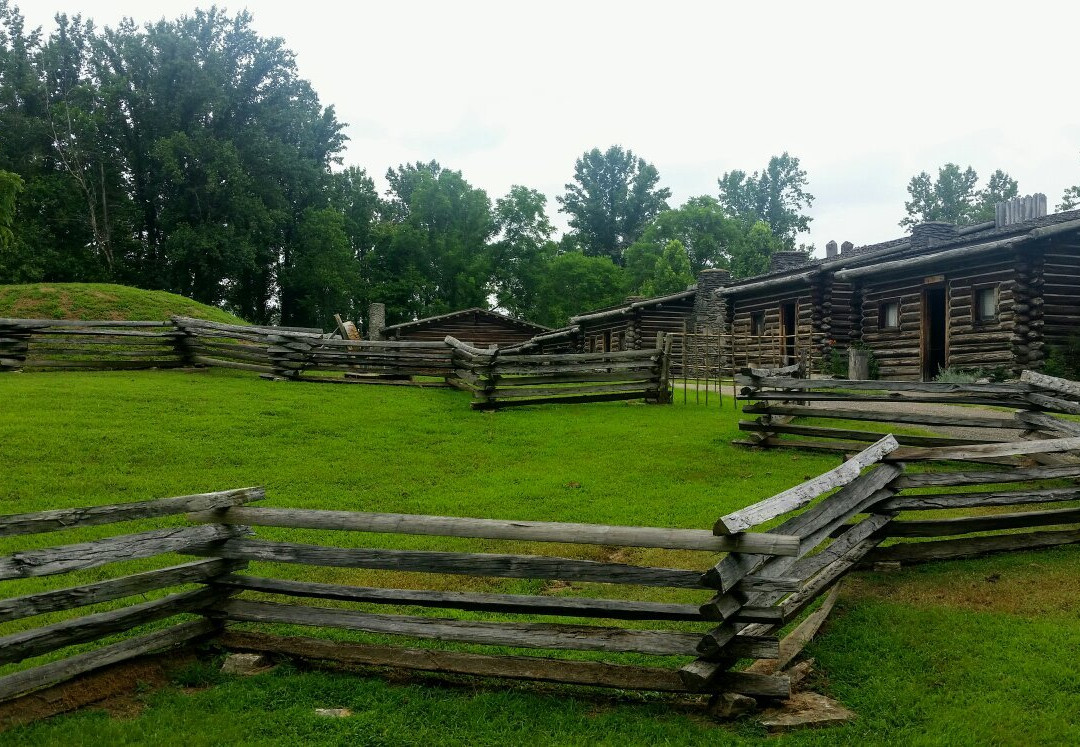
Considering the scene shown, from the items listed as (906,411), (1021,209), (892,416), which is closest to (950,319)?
(1021,209)

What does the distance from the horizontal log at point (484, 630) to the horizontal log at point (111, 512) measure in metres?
0.80

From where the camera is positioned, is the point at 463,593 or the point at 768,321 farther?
the point at 768,321

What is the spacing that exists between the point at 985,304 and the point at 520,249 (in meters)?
48.2

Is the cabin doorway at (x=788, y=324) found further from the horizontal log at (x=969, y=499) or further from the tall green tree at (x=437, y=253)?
the tall green tree at (x=437, y=253)

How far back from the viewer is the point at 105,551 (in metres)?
4.65

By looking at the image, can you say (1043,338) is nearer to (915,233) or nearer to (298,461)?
(915,233)

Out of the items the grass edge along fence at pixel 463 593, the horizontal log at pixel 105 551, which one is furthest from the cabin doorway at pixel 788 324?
the horizontal log at pixel 105 551

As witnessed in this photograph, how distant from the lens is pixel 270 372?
66.8 feet

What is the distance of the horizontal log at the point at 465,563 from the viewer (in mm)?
4719

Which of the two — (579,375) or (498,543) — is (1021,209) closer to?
(579,375)

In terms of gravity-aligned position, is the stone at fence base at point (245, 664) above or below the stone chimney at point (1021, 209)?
below

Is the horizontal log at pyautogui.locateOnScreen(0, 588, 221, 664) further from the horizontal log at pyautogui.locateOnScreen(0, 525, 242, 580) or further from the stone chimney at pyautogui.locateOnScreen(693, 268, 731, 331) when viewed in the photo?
the stone chimney at pyautogui.locateOnScreen(693, 268, 731, 331)

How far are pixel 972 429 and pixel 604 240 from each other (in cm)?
7050

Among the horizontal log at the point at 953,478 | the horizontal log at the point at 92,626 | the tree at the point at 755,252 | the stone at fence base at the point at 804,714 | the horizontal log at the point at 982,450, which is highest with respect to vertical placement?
the tree at the point at 755,252
